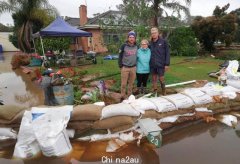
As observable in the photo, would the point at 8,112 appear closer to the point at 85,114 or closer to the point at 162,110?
the point at 85,114

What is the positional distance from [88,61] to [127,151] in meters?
9.15

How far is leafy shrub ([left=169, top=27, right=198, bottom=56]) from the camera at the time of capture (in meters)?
15.4

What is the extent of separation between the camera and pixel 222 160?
2875 mm

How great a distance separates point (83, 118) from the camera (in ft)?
11.2

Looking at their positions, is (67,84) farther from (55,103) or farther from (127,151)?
(127,151)

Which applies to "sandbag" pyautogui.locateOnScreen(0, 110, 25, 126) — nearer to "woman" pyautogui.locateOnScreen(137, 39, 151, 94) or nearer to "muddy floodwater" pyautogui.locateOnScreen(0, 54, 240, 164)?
"muddy floodwater" pyautogui.locateOnScreen(0, 54, 240, 164)

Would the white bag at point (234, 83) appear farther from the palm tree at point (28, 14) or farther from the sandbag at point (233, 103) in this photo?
the palm tree at point (28, 14)

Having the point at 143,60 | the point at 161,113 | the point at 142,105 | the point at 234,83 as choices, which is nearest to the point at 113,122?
the point at 142,105

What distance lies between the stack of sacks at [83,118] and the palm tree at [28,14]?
15.9m

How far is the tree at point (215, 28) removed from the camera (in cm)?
1467

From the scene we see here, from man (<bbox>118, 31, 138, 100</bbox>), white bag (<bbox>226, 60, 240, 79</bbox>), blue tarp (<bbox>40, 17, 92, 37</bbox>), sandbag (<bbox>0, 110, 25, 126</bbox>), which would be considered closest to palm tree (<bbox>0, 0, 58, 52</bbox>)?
blue tarp (<bbox>40, 17, 92, 37</bbox>)

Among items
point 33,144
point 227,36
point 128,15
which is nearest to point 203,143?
point 33,144

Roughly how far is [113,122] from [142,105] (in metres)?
0.54

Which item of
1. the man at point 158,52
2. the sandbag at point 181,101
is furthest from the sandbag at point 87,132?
the man at point 158,52
